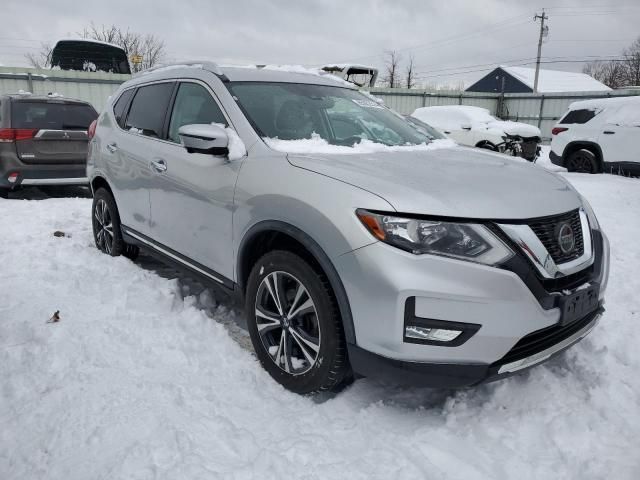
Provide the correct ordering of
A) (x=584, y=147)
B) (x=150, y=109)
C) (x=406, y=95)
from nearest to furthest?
(x=150, y=109), (x=584, y=147), (x=406, y=95)

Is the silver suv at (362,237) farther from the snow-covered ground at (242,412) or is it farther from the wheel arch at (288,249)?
the snow-covered ground at (242,412)

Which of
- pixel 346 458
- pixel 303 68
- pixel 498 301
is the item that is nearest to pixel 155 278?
pixel 303 68

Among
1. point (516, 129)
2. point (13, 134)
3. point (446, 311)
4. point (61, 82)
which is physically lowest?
point (446, 311)

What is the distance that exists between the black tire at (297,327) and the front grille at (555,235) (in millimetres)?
966

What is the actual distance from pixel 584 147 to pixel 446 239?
9.98 meters

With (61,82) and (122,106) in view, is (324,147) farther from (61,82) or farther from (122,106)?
(61,82)

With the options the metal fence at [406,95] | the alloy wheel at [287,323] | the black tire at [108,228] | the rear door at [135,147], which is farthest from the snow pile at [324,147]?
the metal fence at [406,95]

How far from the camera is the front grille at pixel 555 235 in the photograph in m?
2.10

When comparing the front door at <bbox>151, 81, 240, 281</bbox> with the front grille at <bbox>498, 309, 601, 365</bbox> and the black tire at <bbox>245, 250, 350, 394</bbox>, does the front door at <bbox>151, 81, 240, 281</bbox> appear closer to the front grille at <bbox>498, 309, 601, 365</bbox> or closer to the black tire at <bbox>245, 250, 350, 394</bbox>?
the black tire at <bbox>245, 250, 350, 394</bbox>

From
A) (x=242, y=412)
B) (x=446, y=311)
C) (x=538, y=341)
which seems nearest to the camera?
(x=446, y=311)

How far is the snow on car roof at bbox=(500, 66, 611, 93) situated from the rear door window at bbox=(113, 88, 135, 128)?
43.3 m

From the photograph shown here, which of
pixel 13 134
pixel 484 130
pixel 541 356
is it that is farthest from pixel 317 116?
pixel 484 130

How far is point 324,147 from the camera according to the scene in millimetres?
2744

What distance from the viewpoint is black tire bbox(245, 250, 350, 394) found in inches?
88.4
